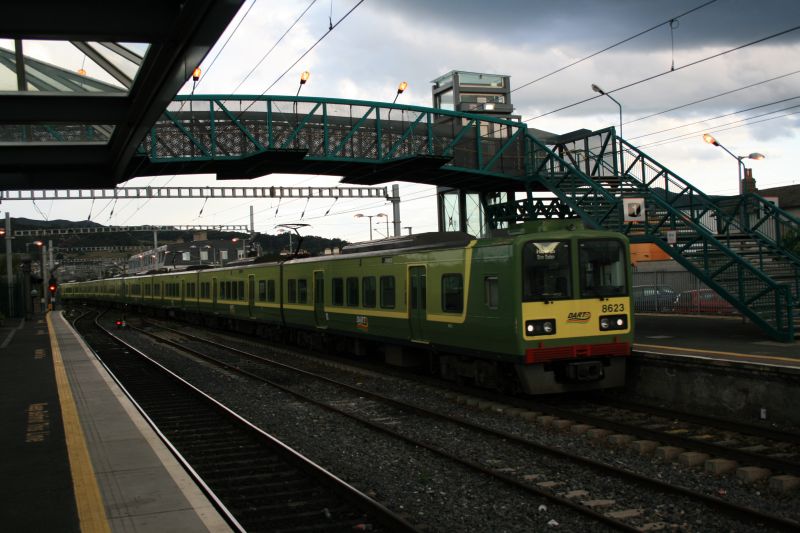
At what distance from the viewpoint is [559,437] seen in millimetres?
9688

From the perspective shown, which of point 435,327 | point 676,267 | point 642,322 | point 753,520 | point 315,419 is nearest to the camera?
point 753,520

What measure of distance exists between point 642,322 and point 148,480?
16417 millimetres

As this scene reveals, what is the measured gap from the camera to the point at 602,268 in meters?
11.8

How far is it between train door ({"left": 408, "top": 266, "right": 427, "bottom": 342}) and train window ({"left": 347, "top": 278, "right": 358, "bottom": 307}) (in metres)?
2.81

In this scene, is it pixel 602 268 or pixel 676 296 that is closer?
pixel 602 268

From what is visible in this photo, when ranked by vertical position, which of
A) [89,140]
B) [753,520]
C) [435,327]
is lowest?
[753,520]

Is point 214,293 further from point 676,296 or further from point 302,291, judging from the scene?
Answer: point 676,296

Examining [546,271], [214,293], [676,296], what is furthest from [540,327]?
[214,293]

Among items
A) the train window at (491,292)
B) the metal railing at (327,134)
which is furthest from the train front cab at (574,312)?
the metal railing at (327,134)

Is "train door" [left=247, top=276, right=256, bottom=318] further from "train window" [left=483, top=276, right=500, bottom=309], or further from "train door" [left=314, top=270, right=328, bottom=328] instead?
"train window" [left=483, top=276, right=500, bottom=309]

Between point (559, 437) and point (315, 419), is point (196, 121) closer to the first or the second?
point (315, 419)

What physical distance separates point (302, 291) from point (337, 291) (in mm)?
2727

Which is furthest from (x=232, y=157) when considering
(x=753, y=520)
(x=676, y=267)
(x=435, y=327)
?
(x=676, y=267)

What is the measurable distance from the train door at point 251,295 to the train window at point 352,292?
8697mm
